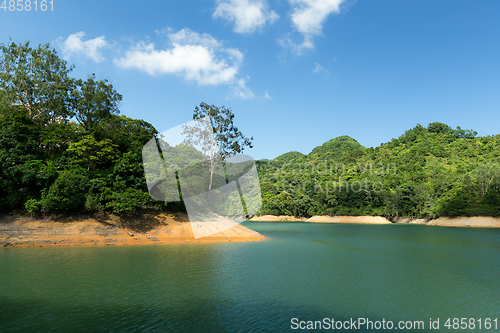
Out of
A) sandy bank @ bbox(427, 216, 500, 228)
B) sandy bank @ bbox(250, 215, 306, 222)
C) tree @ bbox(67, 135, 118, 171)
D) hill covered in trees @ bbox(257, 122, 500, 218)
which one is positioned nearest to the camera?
tree @ bbox(67, 135, 118, 171)

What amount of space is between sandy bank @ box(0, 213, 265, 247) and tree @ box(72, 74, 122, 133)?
38.1ft

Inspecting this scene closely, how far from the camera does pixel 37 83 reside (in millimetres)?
31844

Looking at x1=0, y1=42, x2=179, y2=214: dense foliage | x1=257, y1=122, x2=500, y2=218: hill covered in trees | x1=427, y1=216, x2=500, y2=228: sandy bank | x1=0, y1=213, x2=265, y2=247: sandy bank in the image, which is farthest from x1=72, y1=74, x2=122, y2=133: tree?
x1=427, y1=216, x2=500, y2=228: sandy bank

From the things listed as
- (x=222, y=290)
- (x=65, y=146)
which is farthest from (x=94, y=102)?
(x=222, y=290)

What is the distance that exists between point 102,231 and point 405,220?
82.7 metres

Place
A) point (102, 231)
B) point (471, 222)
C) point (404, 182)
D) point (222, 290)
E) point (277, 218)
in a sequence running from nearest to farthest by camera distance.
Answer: point (222, 290) < point (102, 231) < point (471, 222) < point (277, 218) < point (404, 182)

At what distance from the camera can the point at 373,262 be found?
1919cm

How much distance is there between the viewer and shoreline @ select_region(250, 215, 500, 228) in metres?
60.5

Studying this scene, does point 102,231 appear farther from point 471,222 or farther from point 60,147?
point 471,222

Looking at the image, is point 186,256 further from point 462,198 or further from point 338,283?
point 462,198

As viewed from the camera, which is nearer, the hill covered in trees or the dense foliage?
the dense foliage

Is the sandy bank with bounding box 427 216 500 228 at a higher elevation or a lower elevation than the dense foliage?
lower

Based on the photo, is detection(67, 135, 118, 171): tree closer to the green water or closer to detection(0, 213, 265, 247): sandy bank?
detection(0, 213, 265, 247): sandy bank

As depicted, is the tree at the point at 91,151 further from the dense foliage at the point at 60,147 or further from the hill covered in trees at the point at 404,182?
the hill covered in trees at the point at 404,182
